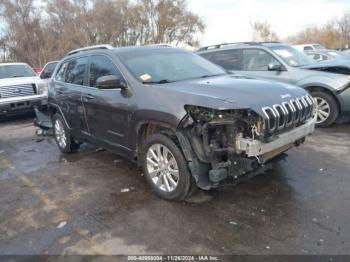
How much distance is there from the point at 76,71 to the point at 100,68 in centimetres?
90

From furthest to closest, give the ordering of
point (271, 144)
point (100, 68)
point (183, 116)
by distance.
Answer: point (100, 68) < point (183, 116) < point (271, 144)

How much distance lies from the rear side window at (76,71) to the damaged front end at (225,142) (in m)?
2.51

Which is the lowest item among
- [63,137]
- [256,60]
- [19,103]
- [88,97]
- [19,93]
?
[63,137]

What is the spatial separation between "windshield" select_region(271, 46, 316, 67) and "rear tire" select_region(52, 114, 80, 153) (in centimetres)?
494

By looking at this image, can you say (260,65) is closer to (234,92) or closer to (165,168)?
(234,92)

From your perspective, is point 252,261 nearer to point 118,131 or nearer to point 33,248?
point 33,248

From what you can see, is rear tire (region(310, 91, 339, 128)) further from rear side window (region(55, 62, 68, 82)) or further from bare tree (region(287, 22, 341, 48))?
bare tree (region(287, 22, 341, 48))

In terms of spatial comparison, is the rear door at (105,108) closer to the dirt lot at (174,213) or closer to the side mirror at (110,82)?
the side mirror at (110,82)

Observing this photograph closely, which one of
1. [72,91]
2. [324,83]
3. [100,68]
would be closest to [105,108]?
[100,68]

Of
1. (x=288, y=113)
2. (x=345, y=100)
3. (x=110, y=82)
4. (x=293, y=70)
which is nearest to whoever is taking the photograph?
(x=288, y=113)

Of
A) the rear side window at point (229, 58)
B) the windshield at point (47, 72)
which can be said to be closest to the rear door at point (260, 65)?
the rear side window at point (229, 58)

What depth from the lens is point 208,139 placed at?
378cm

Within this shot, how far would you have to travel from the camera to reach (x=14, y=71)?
11.5 m

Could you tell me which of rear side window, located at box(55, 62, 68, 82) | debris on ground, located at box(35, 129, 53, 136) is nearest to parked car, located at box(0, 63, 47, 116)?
debris on ground, located at box(35, 129, 53, 136)
